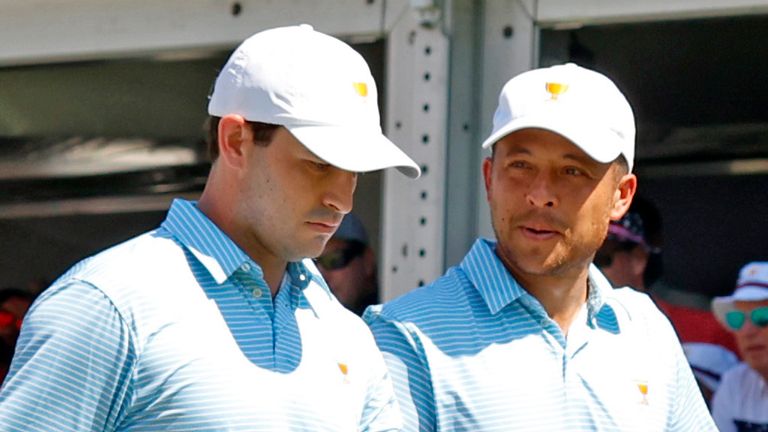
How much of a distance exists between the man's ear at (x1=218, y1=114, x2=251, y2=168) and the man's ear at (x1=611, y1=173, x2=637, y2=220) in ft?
2.43

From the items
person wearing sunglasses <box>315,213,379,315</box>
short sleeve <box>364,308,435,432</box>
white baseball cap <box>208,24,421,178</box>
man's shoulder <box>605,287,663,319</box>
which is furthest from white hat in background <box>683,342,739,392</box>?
white baseball cap <box>208,24,421,178</box>

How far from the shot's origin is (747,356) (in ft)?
9.90

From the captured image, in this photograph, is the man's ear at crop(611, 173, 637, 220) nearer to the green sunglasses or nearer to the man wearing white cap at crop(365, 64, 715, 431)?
the man wearing white cap at crop(365, 64, 715, 431)

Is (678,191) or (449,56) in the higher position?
(449,56)

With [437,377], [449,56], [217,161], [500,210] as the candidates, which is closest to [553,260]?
A: [500,210]

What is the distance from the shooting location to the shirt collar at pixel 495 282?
2375 millimetres

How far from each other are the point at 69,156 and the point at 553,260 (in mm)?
1567

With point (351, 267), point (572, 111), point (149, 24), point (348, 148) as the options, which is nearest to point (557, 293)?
point (572, 111)

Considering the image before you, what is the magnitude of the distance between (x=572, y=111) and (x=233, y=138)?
63 cm

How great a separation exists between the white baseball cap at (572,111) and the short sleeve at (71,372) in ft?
2.58

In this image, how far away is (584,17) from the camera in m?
3.00

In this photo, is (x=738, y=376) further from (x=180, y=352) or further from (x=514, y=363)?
(x=180, y=352)

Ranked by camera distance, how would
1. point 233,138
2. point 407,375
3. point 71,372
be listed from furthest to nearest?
point 407,375, point 233,138, point 71,372

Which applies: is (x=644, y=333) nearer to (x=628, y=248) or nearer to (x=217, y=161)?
(x=628, y=248)
